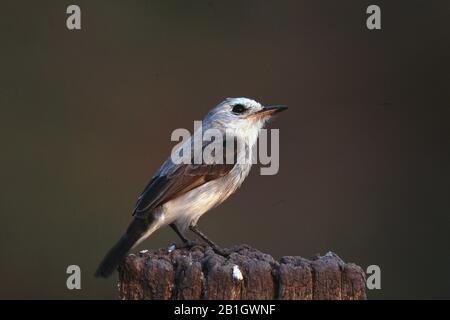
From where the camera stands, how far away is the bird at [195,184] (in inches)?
209

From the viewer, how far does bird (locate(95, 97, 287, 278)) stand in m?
5.31

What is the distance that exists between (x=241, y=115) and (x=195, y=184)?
110cm

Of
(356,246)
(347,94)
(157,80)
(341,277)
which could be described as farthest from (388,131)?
(341,277)

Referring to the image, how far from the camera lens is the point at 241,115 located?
6.63 meters

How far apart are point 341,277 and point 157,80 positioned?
21.1 ft

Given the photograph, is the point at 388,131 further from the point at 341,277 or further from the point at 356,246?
the point at 341,277

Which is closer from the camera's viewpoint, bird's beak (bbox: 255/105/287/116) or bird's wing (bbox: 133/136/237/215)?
bird's wing (bbox: 133/136/237/215)

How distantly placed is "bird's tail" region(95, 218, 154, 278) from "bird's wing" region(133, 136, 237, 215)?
3.9 inches

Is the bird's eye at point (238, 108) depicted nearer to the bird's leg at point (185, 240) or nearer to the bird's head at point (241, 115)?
the bird's head at point (241, 115)

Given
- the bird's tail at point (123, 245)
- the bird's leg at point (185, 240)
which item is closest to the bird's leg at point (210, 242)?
the bird's leg at point (185, 240)

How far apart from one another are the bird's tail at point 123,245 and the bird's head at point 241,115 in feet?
5.03

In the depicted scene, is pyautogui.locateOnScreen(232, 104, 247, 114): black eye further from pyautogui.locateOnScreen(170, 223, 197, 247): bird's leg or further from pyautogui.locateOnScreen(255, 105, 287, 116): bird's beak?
pyautogui.locateOnScreen(170, 223, 197, 247): bird's leg

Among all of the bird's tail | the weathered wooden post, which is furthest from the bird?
the weathered wooden post
